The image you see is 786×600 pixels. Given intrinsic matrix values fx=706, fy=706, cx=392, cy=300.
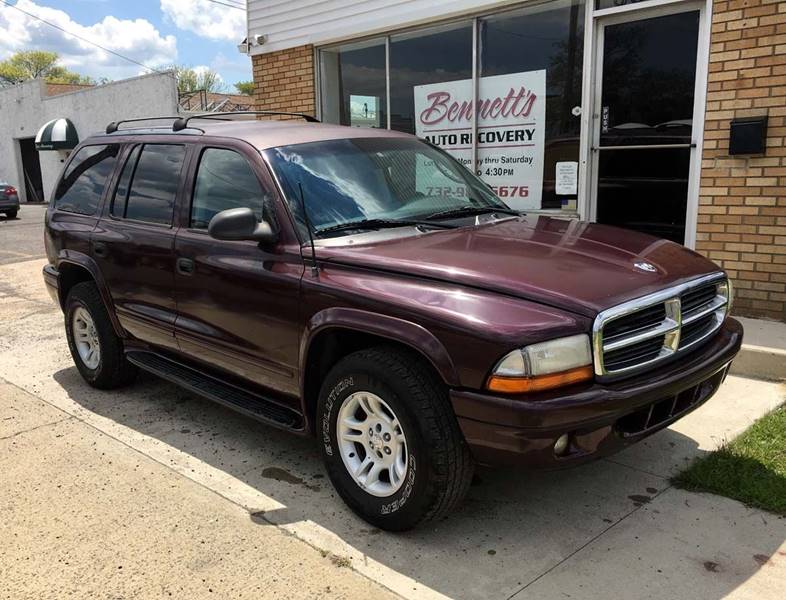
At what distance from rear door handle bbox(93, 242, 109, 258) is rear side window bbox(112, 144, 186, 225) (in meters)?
0.23

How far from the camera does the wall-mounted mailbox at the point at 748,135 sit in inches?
219

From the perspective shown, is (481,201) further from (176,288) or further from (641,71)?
(641,71)

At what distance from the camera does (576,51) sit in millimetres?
6844

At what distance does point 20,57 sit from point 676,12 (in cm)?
8679

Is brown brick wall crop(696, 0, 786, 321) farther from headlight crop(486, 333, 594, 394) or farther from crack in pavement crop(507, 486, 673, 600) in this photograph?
headlight crop(486, 333, 594, 394)

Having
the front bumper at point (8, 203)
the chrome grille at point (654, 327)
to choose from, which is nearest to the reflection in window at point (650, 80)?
the chrome grille at point (654, 327)

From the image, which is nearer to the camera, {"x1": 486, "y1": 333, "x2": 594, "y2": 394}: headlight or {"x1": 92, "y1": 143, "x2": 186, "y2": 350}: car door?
{"x1": 486, "y1": 333, "x2": 594, "y2": 394}: headlight

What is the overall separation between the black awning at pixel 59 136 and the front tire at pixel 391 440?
2737cm

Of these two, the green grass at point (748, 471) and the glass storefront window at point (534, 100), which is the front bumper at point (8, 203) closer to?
the glass storefront window at point (534, 100)

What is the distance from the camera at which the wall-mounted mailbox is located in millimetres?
5551

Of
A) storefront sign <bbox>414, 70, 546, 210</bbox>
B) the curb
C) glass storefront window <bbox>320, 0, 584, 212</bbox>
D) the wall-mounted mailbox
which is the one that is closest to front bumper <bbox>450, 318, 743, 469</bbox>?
the curb

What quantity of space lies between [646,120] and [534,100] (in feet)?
4.27

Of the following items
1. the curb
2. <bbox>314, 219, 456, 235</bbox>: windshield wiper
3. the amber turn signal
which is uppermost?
<bbox>314, 219, 456, 235</bbox>: windshield wiper

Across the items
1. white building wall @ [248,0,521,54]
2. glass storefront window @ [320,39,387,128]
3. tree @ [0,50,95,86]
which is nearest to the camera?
white building wall @ [248,0,521,54]
